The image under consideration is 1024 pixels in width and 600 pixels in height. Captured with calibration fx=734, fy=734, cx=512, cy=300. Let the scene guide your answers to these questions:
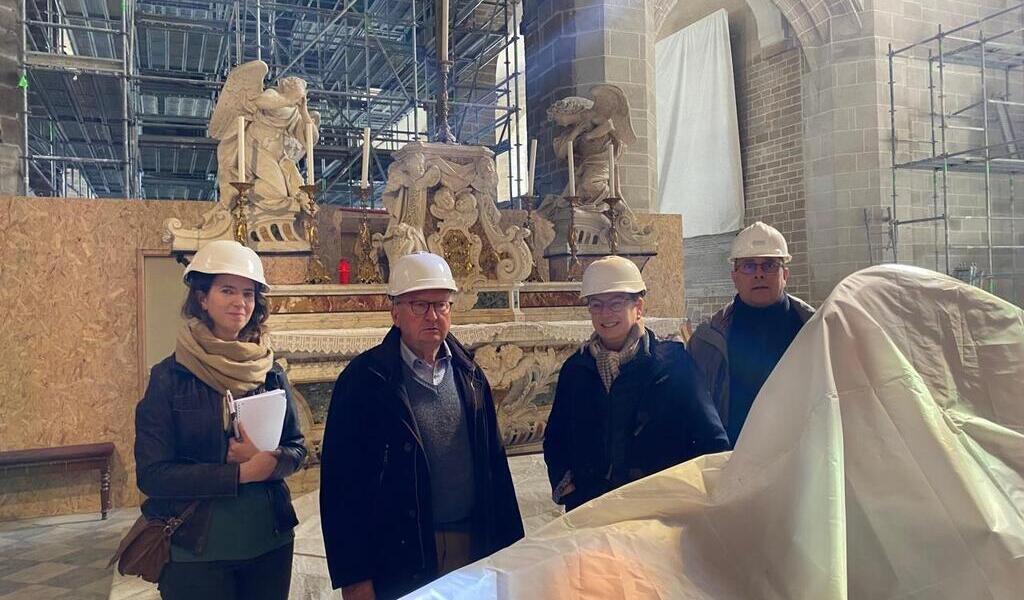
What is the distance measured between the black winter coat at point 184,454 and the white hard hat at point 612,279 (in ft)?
3.62

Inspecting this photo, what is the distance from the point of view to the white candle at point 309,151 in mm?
4700

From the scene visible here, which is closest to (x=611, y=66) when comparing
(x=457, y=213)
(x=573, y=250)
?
(x=573, y=250)

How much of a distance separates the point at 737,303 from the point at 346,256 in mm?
3650

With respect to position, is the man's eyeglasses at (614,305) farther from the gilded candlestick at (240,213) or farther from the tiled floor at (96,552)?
the gilded candlestick at (240,213)

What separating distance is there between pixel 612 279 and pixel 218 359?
1.22 meters

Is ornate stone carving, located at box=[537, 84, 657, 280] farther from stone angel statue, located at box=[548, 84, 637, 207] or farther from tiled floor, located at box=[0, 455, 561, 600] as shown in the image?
tiled floor, located at box=[0, 455, 561, 600]

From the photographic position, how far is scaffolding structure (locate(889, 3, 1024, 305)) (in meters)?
11.2

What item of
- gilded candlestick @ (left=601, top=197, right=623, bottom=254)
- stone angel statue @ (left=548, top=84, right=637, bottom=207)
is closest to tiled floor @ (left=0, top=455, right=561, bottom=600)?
gilded candlestick @ (left=601, top=197, right=623, bottom=254)

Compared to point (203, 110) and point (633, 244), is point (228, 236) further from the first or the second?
point (203, 110)

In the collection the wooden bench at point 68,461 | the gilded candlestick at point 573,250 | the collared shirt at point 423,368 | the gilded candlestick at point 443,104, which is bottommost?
the wooden bench at point 68,461

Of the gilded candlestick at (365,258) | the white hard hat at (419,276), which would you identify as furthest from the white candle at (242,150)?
the white hard hat at (419,276)

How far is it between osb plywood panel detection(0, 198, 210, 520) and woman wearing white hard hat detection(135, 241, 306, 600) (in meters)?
3.79

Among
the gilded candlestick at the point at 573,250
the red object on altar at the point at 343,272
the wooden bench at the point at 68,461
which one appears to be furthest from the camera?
the gilded candlestick at the point at 573,250

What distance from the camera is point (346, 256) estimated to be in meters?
5.85
